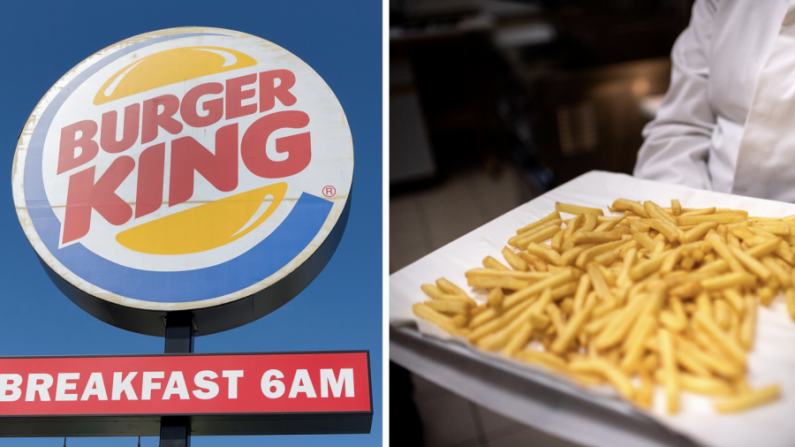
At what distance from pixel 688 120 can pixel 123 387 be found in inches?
131

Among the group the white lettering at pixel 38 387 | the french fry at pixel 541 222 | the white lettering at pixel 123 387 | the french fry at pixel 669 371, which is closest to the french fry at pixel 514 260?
the french fry at pixel 541 222

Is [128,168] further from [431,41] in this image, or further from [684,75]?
[684,75]

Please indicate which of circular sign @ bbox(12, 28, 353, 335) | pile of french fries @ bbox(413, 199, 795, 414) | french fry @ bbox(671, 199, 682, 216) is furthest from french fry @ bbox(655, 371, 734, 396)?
circular sign @ bbox(12, 28, 353, 335)

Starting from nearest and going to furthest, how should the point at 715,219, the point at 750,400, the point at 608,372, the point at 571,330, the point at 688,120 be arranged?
the point at 750,400, the point at 608,372, the point at 571,330, the point at 715,219, the point at 688,120

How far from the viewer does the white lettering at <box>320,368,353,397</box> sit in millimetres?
2848

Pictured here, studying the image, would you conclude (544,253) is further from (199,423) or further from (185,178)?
(185,178)

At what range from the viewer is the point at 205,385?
277 cm

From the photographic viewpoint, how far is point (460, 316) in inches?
60.2

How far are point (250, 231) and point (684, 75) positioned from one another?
102 inches

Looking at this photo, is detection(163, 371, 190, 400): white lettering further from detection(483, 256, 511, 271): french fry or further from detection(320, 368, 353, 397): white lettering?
detection(483, 256, 511, 271): french fry

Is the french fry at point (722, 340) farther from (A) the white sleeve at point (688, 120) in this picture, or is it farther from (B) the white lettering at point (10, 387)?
(B) the white lettering at point (10, 387)

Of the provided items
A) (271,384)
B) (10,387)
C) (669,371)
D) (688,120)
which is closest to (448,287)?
(669,371)

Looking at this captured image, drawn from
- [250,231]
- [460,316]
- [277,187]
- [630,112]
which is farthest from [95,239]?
[630,112]

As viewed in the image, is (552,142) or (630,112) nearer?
(552,142)
